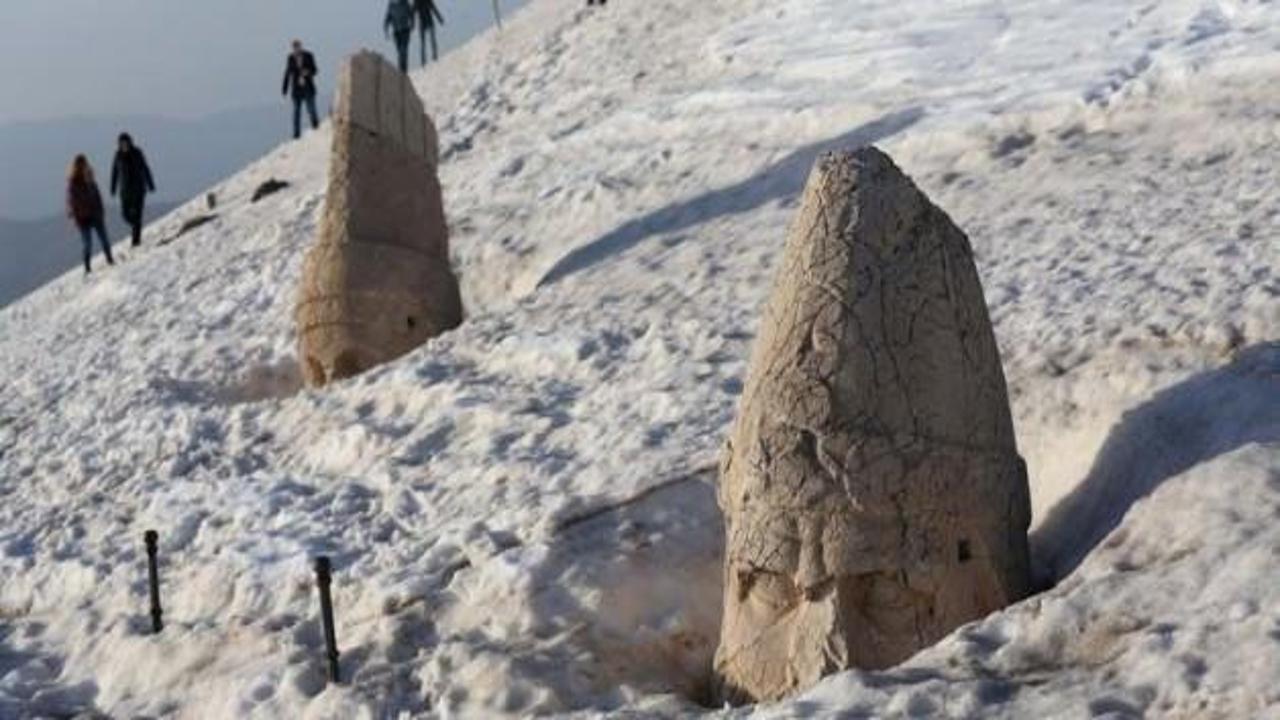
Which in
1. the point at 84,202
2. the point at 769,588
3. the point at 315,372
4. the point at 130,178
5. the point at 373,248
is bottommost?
the point at 769,588

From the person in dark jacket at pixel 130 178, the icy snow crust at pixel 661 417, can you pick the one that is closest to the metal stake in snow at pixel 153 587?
the icy snow crust at pixel 661 417

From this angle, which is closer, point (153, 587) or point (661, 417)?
point (153, 587)

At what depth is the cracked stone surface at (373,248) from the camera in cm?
1398

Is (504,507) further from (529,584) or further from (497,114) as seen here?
(497,114)

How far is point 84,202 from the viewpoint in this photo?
885 inches

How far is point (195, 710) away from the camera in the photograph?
28.8 ft

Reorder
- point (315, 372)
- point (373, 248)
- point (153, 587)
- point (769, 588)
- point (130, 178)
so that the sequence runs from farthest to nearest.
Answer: point (130, 178)
point (315, 372)
point (373, 248)
point (153, 587)
point (769, 588)

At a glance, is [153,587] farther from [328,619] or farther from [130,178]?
[130,178]

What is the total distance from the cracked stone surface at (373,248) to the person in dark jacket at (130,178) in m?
8.93

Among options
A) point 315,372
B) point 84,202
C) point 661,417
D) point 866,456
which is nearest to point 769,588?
point 866,456

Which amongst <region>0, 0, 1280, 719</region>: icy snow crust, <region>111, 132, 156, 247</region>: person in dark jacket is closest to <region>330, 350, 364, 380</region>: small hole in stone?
<region>0, 0, 1280, 719</region>: icy snow crust

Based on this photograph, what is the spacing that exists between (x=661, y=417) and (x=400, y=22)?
67.7 ft

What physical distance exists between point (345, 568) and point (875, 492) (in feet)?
12.2

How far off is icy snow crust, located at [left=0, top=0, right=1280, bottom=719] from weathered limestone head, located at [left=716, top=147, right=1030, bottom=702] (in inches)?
21.7
